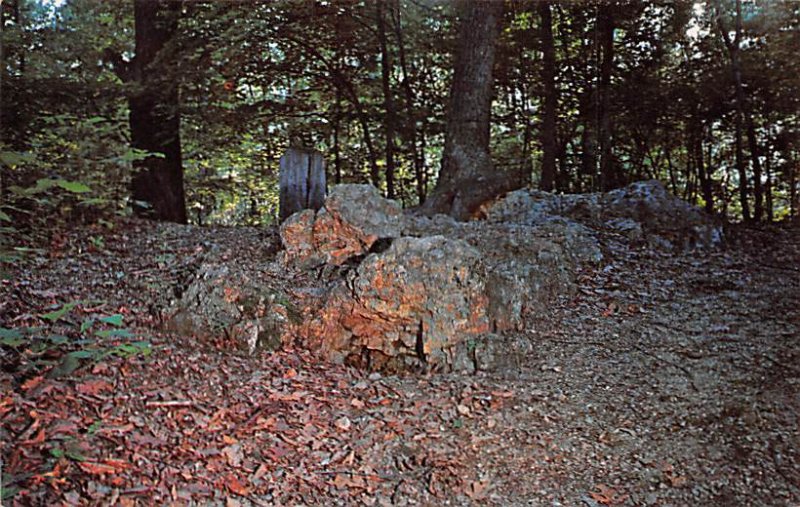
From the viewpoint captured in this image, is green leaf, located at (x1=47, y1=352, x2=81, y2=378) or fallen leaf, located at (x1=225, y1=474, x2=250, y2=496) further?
green leaf, located at (x1=47, y1=352, x2=81, y2=378)

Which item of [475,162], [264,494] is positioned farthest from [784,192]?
[264,494]

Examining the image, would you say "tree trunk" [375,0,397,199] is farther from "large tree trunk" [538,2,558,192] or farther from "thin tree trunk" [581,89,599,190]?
"thin tree trunk" [581,89,599,190]

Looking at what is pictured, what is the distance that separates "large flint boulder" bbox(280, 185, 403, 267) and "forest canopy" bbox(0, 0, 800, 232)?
230 cm

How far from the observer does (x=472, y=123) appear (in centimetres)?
667

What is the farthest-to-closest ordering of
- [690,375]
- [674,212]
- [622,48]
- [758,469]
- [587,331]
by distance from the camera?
[622,48] < [674,212] < [587,331] < [690,375] < [758,469]

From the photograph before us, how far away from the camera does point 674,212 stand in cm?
622

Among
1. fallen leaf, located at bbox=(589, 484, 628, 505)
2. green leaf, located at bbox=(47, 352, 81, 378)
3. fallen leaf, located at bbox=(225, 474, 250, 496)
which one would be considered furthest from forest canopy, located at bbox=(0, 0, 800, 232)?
fallen leaf, located at bbox=(589, 484, 628, 505)

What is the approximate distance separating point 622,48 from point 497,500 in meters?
8.70

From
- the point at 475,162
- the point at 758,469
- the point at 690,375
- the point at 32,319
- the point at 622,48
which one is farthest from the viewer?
the point at 622,48

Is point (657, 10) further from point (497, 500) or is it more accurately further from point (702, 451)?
point (497, 500)

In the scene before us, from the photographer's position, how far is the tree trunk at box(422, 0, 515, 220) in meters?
6.61

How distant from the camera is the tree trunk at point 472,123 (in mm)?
6613

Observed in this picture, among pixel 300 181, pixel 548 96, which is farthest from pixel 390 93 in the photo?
pixel 300 181

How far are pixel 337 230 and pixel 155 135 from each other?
13.4ft
